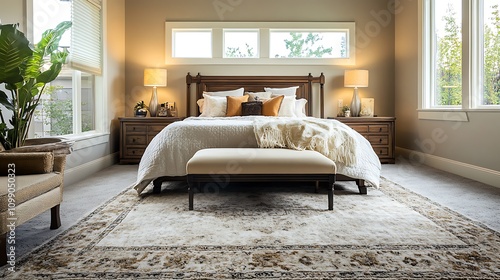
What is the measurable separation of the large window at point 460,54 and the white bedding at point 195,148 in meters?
1.64

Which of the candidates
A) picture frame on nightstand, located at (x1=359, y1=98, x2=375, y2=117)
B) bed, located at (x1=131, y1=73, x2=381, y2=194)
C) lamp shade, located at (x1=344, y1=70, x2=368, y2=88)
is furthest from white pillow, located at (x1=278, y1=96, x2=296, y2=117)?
bed, located at (x1=131, y1=73, x2=381, y2=194)

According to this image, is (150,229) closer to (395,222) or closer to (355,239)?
(355,239)

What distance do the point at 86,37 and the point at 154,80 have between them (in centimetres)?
133

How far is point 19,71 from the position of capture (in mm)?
2520

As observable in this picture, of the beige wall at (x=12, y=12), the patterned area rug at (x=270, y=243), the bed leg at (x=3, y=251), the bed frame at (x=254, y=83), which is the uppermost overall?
the beige wall at (x=12, y=12)

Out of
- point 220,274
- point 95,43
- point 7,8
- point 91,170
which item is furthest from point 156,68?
point 220,274

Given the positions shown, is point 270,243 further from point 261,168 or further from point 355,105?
point 355,105

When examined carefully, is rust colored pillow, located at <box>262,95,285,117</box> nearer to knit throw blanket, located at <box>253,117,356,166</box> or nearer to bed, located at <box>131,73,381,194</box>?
bed, located at <box>131,73,381,194</box>

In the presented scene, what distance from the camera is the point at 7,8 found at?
3.09 metres

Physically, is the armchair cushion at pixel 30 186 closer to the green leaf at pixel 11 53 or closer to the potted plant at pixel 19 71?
the potted plant at pixel 19 71

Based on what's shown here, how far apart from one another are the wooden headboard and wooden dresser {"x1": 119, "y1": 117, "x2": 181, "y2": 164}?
0.90m

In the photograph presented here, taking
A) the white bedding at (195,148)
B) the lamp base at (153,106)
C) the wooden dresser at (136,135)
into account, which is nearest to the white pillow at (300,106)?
the white bedding at (195,148)

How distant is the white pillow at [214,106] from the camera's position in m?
5.48

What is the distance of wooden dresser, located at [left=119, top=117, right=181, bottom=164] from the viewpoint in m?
5.63
